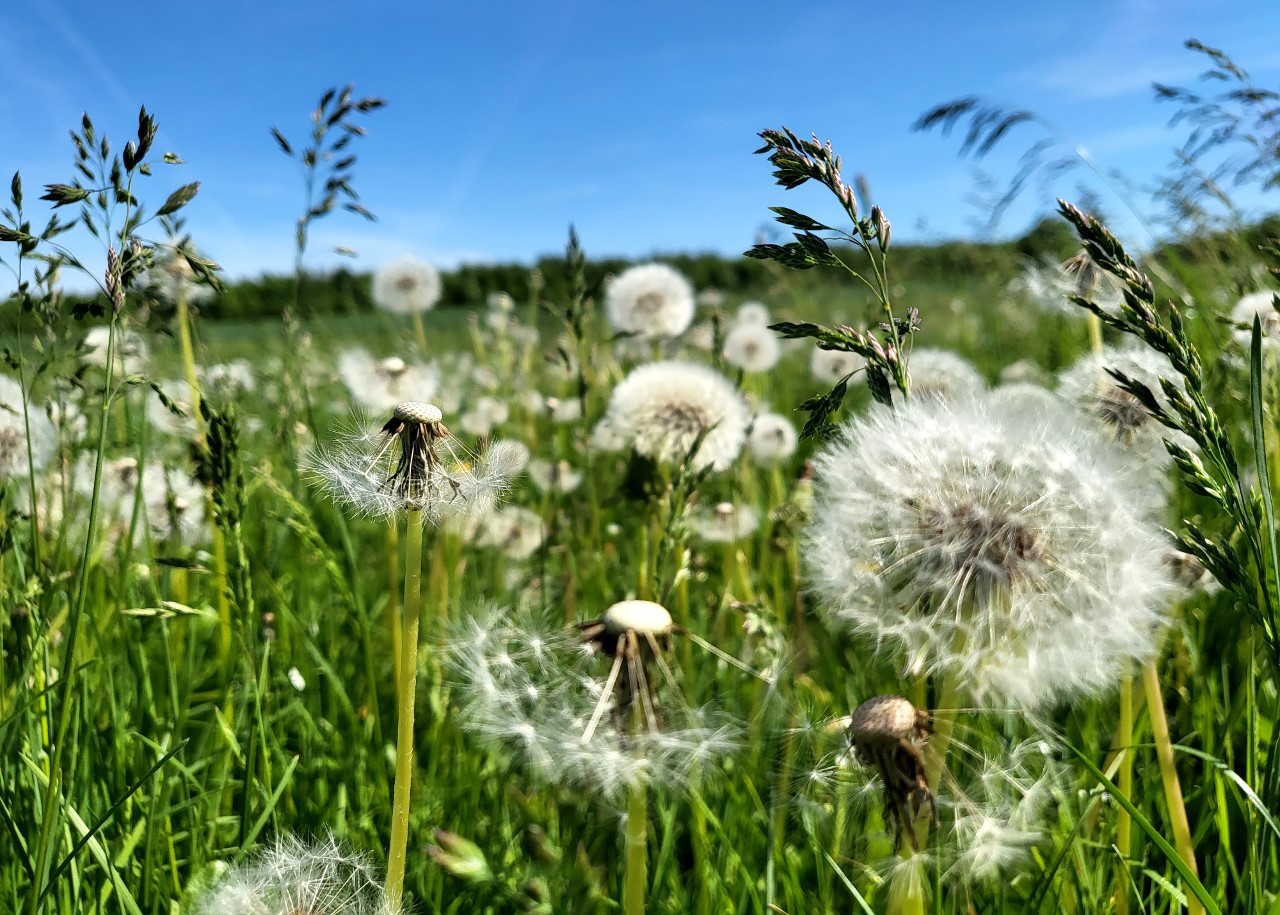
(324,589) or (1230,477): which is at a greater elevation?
(1230,477)

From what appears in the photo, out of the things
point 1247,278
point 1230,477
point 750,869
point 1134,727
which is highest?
point 1247,278

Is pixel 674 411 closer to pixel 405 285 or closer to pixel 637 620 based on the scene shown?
pixel 637 620

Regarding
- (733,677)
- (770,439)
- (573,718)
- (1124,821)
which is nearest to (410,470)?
(573,718)

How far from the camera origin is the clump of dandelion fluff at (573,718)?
3.55 feet

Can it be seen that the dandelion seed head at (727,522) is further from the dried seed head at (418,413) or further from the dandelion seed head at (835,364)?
the dried seed head at (418,413)

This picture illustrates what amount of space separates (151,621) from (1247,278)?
3088 millimetres

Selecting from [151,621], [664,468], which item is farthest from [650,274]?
[151,621]

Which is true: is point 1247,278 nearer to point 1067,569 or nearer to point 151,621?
point 1067,569

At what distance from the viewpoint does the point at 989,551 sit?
105 centimetres

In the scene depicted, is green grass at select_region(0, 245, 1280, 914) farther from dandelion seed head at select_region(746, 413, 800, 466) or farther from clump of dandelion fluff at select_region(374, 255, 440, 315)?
clump of dandelion fluff at select_region(374, 255, 440, 315)

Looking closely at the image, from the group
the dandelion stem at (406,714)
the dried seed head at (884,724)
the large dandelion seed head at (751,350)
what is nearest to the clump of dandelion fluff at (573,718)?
the dandelion stem at (406,714)

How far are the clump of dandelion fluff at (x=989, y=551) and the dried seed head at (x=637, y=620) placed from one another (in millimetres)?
202

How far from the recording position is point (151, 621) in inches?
72.7

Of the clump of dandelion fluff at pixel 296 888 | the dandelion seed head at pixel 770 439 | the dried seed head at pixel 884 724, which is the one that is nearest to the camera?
→ the dried seed head at pixel 884 724
